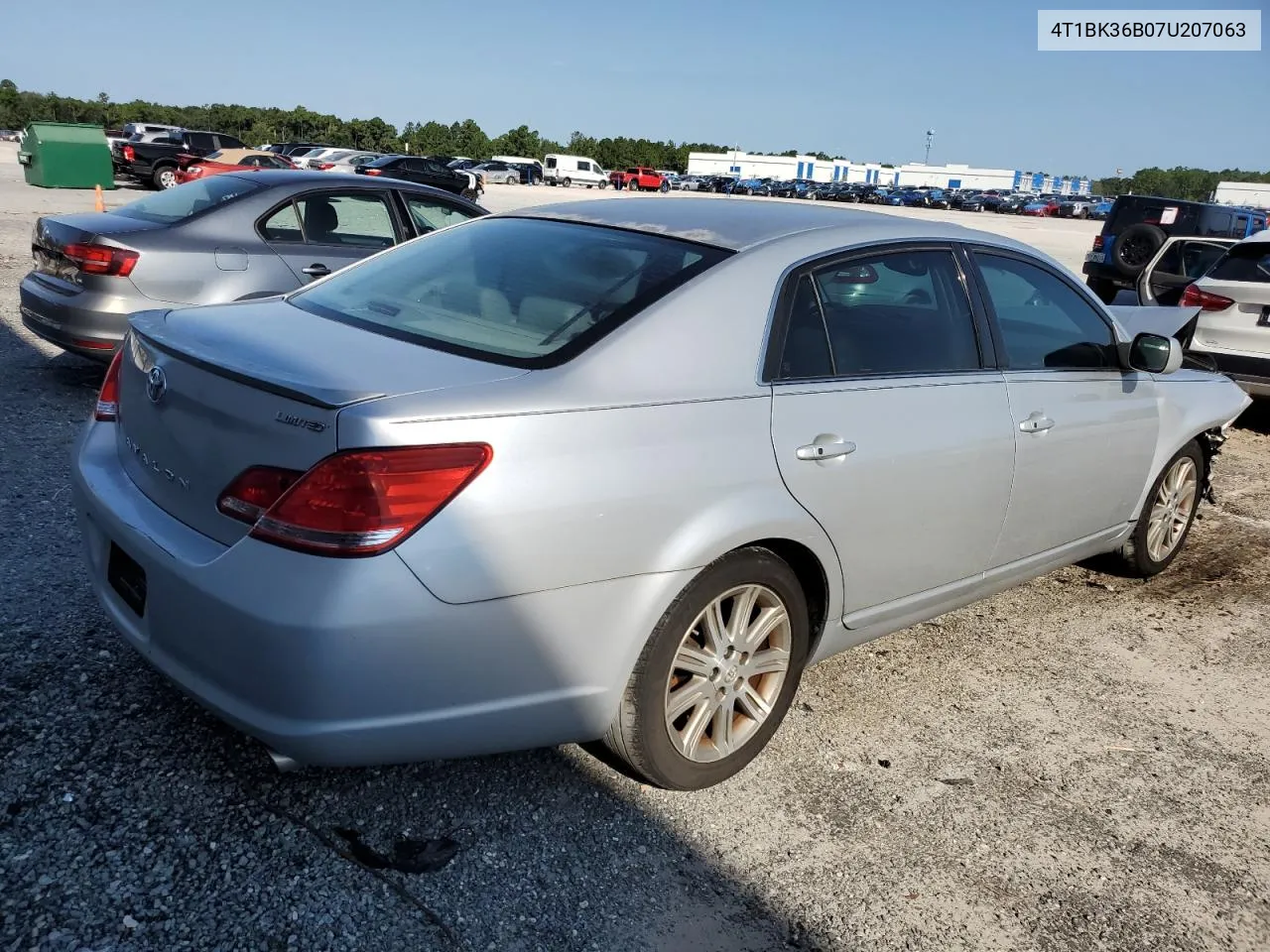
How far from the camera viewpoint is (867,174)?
12119 cm

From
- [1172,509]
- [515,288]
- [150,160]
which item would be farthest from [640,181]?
[515,288]

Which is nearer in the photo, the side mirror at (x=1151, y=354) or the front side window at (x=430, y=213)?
the side mirror at (x=1151, y=354)

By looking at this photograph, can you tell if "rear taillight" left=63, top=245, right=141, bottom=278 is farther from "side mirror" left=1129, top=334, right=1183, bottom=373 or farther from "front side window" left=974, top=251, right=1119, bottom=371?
"side mirror" left=1129, top=334, right=1183, bottom=373

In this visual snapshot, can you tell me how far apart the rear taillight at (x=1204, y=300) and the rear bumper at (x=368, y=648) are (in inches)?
280

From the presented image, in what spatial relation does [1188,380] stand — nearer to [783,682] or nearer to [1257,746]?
[1257,746]

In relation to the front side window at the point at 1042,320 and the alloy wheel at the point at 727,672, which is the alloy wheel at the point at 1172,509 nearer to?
the front side window at the point at 1042,320

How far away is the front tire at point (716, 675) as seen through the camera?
106 inches

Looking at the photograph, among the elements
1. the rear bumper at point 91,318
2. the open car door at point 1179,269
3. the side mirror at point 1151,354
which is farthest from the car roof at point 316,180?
the open car door at point 1179,269

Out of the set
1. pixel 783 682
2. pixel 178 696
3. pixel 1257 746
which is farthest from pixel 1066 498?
pixel 178 696

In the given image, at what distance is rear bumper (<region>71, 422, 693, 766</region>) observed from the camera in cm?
220

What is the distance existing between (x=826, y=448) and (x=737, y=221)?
830 mm

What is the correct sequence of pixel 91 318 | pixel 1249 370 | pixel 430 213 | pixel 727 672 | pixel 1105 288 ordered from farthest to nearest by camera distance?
pixel 1105 288
pixel 1249 370
pixel 430 213
pixel 91 318
pixel 727 672

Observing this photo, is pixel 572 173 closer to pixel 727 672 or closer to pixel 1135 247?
pixel 1135 247

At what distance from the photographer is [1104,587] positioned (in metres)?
4.89
